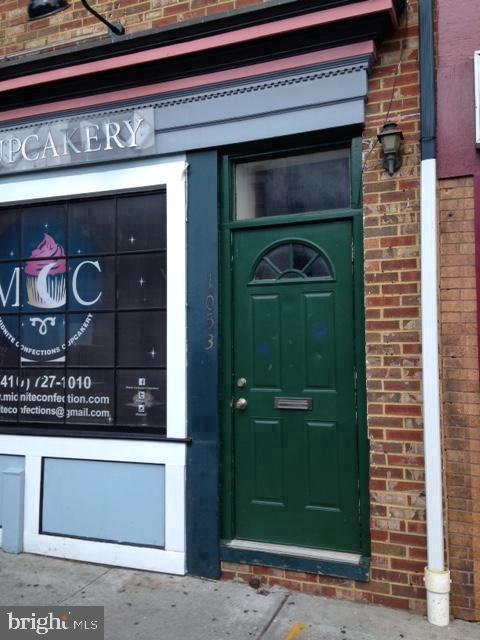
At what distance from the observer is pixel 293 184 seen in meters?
4.25

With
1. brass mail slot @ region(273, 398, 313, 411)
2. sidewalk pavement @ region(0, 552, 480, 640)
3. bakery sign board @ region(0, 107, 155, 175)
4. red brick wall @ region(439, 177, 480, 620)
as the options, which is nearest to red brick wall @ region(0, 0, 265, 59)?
bakery sign board @ region(0, 107, 155, 175)

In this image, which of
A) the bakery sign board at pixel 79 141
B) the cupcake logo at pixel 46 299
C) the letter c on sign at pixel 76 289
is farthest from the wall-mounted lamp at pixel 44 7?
the letter c on sign at pixel 76 289

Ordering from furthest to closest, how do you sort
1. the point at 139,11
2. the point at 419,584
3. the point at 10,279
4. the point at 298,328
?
the point at 10,279 < the point at 139,11 < the point at 298,328 < the point at 419,584

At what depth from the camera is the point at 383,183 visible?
386 cm

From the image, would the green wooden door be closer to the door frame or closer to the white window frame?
the door frame

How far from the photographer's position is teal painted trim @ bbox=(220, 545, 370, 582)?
12.3 ft

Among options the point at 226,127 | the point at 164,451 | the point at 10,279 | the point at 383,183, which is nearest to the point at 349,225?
the point at 383,183

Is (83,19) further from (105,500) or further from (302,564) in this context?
(302,564)

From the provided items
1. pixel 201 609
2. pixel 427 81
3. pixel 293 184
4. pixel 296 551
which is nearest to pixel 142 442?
pixel 201 609

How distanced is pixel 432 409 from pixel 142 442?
84.9 inches

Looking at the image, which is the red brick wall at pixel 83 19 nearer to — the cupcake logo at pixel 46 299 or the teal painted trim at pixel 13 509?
the cupcake logo at pixel 46 299

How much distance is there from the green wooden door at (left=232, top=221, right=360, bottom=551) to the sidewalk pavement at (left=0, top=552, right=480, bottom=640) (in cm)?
42

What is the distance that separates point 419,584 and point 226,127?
3400 millimetres

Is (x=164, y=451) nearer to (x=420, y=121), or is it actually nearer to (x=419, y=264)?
(x=419, y=264)
